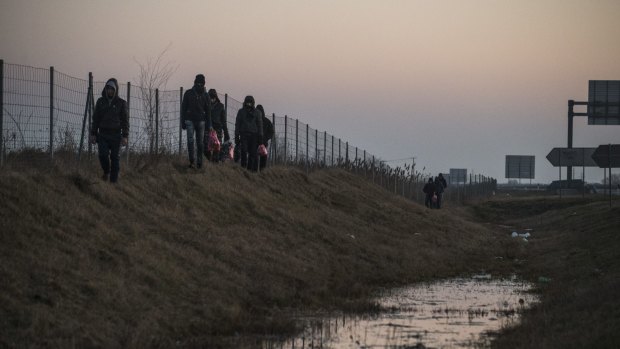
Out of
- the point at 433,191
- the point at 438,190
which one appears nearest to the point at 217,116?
the point at 433,191

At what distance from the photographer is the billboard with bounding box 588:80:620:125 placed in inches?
2724

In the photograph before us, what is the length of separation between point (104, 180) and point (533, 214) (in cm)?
3885

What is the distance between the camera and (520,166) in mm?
104625

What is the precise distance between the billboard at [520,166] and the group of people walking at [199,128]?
75848 millimetres

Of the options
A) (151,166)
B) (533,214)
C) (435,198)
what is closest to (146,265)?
(151,166)

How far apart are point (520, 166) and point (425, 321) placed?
9142 cm

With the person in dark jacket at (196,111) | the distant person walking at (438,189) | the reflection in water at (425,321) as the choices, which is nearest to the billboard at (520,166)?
the distant person walking at (438,189)

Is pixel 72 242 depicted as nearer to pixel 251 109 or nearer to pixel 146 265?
pixel 146 265

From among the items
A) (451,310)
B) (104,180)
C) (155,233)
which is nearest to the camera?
(451,310)

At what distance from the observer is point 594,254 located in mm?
24609

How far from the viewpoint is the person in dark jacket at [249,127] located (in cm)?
2756

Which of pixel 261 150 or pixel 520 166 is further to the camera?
pixel 520 166

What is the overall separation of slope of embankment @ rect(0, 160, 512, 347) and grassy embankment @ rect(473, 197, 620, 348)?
1999mm

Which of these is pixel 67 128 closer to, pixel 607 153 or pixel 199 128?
pixel 199 128
